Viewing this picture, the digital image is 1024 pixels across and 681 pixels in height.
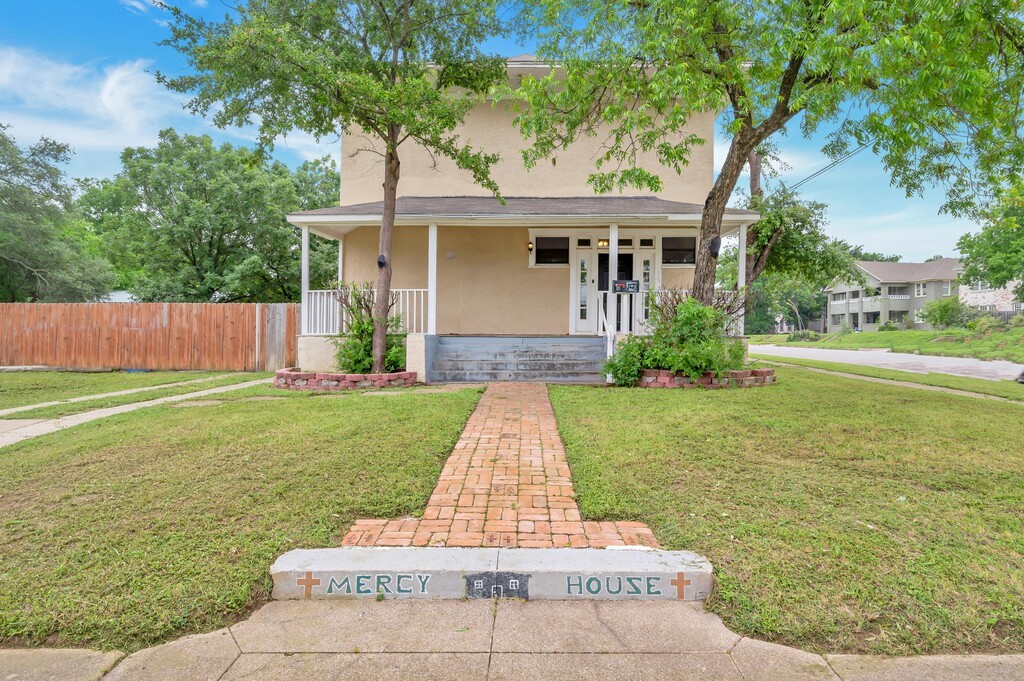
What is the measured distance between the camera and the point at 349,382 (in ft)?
27.7

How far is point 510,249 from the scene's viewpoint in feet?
39.9

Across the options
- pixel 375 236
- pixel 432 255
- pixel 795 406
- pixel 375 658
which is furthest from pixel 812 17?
pixel 375 236

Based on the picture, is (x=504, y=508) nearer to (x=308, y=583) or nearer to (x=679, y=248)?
(x=308, y=583)

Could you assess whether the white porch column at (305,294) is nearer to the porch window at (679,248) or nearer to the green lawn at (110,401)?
the green lawn at (110,401)

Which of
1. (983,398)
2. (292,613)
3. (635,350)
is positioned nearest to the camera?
(292,613)

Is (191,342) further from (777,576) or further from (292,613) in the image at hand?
(777,576)

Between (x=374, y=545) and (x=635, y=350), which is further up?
(x=635, y=350)

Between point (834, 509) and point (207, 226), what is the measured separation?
20.0 meters

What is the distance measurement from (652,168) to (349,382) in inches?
360

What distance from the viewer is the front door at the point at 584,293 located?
11930 millimetres

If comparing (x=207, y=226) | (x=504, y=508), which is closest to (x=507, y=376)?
(x=504, y=508)

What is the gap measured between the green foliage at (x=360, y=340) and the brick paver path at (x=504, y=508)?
4444 millimetres

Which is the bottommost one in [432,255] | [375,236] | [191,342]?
[191,342]

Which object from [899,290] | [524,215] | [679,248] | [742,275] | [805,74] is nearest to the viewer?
[805,74]
